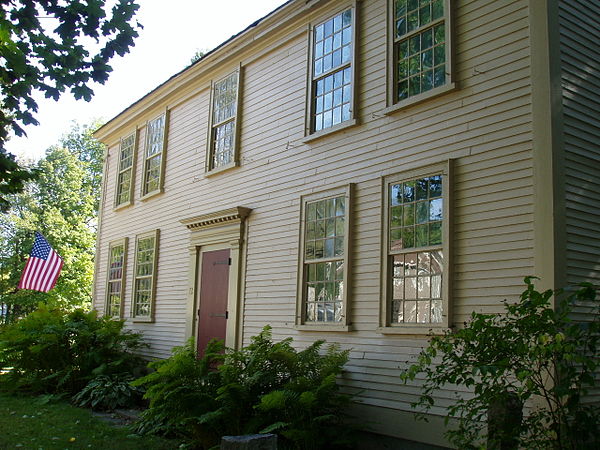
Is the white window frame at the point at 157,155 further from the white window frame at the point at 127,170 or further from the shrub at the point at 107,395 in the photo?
the shrub at the point at 107,395

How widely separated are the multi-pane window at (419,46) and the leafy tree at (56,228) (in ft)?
84.6

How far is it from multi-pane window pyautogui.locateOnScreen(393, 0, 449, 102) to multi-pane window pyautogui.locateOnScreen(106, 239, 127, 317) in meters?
9.92

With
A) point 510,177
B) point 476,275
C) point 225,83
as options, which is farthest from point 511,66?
point 225,83

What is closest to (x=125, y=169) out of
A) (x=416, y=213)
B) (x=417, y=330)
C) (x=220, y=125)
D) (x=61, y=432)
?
(x=220, y=125)

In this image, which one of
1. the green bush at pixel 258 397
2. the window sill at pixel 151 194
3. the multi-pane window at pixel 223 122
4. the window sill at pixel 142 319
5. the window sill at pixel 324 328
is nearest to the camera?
Result: the green bush at pixel 258 397

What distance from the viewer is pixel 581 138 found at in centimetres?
670

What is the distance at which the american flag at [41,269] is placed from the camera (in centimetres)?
1602

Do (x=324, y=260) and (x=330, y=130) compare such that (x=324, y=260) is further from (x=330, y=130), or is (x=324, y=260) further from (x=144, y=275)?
(x=144, y=275)

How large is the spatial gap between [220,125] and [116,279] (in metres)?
6.02

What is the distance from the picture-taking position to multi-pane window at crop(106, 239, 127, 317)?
1567 cm

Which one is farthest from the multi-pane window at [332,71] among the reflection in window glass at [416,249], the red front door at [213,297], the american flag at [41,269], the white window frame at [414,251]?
the american flag at [41,269]

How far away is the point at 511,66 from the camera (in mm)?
6859

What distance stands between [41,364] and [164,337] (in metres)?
2.51

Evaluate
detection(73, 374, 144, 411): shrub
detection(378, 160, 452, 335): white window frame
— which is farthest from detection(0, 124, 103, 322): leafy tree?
detection(378, 160, 452, 335): white window frame
